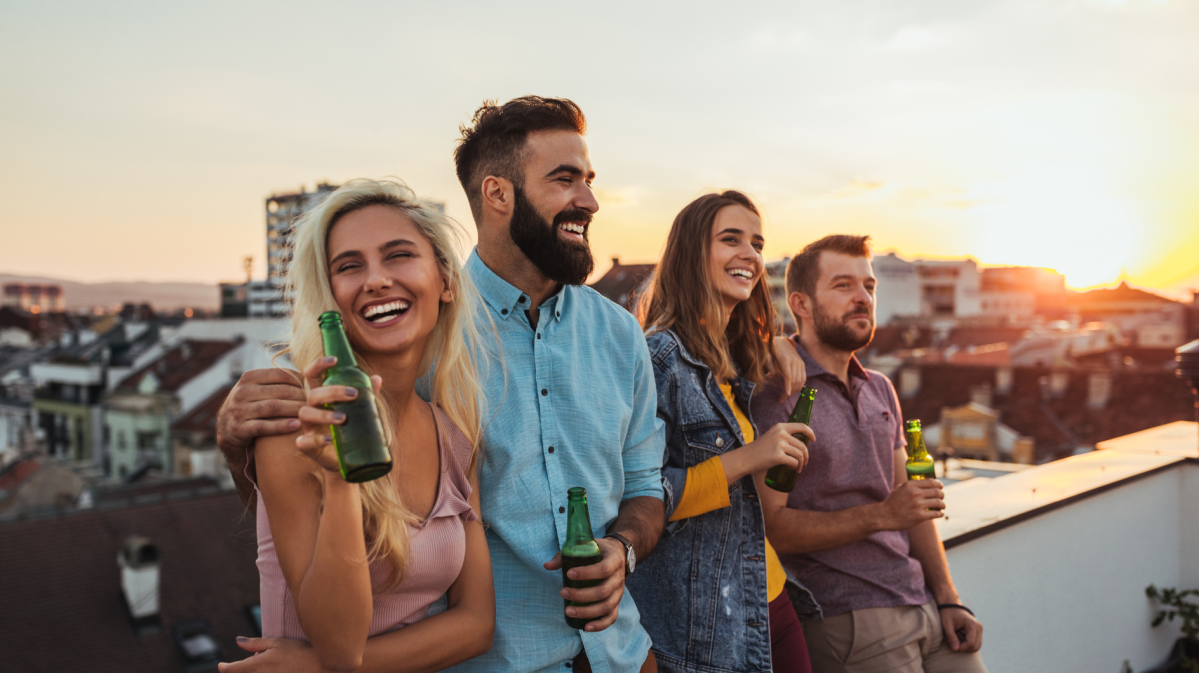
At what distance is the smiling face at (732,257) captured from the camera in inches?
111

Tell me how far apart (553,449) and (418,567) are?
49 cm

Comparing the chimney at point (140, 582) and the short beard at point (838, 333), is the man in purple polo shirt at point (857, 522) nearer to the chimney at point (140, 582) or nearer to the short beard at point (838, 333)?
the short beard at point (838, 333)

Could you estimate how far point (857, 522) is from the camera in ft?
8.90

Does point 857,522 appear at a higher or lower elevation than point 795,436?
lower

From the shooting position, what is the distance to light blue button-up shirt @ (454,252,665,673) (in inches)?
77.8

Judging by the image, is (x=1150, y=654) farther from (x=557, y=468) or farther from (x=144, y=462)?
(x=144, y=462)

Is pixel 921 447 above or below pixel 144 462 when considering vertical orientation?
above

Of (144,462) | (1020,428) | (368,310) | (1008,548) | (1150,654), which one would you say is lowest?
(144,462)

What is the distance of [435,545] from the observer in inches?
67.6

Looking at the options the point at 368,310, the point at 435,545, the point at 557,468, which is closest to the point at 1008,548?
the point at 557,468

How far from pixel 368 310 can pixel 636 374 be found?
2.97ft

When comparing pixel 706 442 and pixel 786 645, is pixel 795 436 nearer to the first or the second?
pixel 706 442

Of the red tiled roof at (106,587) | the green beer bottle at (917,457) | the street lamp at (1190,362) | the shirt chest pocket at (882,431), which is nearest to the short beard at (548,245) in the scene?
the shirt chest pocket at (882,431)

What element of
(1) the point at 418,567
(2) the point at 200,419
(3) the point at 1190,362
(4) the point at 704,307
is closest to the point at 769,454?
(4) the point at 704,307
